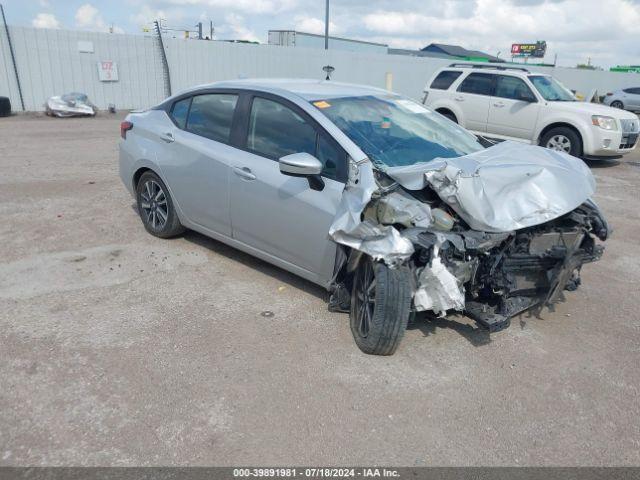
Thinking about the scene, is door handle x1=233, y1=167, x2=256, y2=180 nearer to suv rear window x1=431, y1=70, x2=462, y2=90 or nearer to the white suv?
the white suv

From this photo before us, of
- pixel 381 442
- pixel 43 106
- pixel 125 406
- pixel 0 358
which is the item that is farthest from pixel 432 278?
pixel 43 106

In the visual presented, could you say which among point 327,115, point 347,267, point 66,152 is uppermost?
point 327,115

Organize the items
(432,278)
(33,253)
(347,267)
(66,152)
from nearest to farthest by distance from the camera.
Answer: (432,278) < (347,267) < (33,253) < (66,152)

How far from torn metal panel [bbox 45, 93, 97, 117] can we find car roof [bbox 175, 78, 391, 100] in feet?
44.8

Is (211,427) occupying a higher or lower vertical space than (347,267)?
lower

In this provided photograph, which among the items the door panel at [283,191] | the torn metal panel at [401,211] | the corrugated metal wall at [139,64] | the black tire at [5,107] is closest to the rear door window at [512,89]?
the door panel at [283,191]

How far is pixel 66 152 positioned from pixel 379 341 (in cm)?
944

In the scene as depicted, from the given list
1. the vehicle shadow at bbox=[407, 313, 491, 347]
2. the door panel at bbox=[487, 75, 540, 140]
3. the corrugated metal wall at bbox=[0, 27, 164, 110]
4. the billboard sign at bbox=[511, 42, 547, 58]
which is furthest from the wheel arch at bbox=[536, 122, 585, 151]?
the billboard sign at bbox=[511, 42, 547, 58]

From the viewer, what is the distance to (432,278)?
3.29m

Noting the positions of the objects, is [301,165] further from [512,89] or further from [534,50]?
[534,50]

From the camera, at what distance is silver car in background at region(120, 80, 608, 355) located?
3.34m

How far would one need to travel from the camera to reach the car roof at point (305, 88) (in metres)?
4.36

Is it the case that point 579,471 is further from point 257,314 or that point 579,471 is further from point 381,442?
point 257,314

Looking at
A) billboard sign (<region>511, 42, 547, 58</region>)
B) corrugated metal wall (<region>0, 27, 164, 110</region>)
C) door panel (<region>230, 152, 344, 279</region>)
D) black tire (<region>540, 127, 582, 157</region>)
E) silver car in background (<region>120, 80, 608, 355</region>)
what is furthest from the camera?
billboard sign (<region>511, 42, 547, 58</region>)
